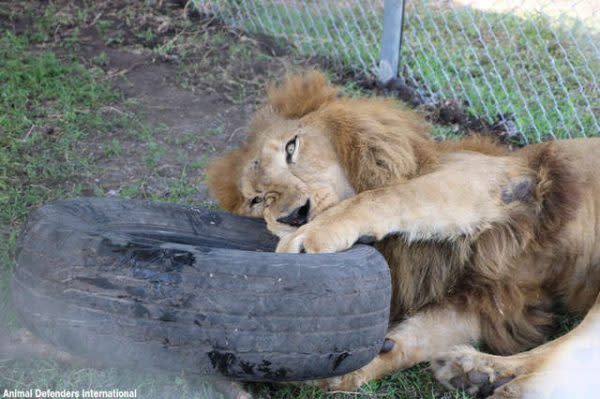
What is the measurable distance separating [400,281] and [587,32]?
2.58 metres

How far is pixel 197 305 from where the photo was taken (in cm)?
234

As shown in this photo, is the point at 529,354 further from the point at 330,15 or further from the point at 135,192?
the point at 330,15

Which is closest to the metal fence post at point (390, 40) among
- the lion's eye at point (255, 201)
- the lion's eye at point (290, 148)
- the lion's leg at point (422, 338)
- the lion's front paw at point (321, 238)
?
the lion's eye at point (290, 148)

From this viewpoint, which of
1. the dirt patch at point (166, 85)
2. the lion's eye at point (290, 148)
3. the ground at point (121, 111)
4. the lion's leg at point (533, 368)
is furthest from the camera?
the dirt patch at point (166, 85)

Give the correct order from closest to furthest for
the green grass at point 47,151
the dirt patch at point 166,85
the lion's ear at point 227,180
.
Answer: the green grass at point 47,151 < the lion's ear at point 227,180 < the dirt patch at point 166,85

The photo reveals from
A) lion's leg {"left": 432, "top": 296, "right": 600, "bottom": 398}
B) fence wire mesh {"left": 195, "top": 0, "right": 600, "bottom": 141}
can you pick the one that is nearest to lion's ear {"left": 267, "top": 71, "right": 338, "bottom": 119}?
lion's leg {"left": 432, "top": 296, "right": 600, "bottom": 398}

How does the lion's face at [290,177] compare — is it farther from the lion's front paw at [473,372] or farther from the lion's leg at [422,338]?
the lion's front paw at [473,372]

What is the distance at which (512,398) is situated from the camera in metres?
2.69

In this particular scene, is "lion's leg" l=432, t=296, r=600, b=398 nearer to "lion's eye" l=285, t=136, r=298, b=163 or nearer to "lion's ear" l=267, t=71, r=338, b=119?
"lion's eye" l=285, t=136, r=298, b=163

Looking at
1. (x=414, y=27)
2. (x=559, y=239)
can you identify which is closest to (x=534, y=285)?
(x=559, y=239)

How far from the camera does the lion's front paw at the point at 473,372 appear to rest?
110 inches

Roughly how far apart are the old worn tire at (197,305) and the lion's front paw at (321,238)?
159 millimetres

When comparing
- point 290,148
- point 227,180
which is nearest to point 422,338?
point 290,148

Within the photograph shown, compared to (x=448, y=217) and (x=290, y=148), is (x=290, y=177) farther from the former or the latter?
(x=448, y=217)
